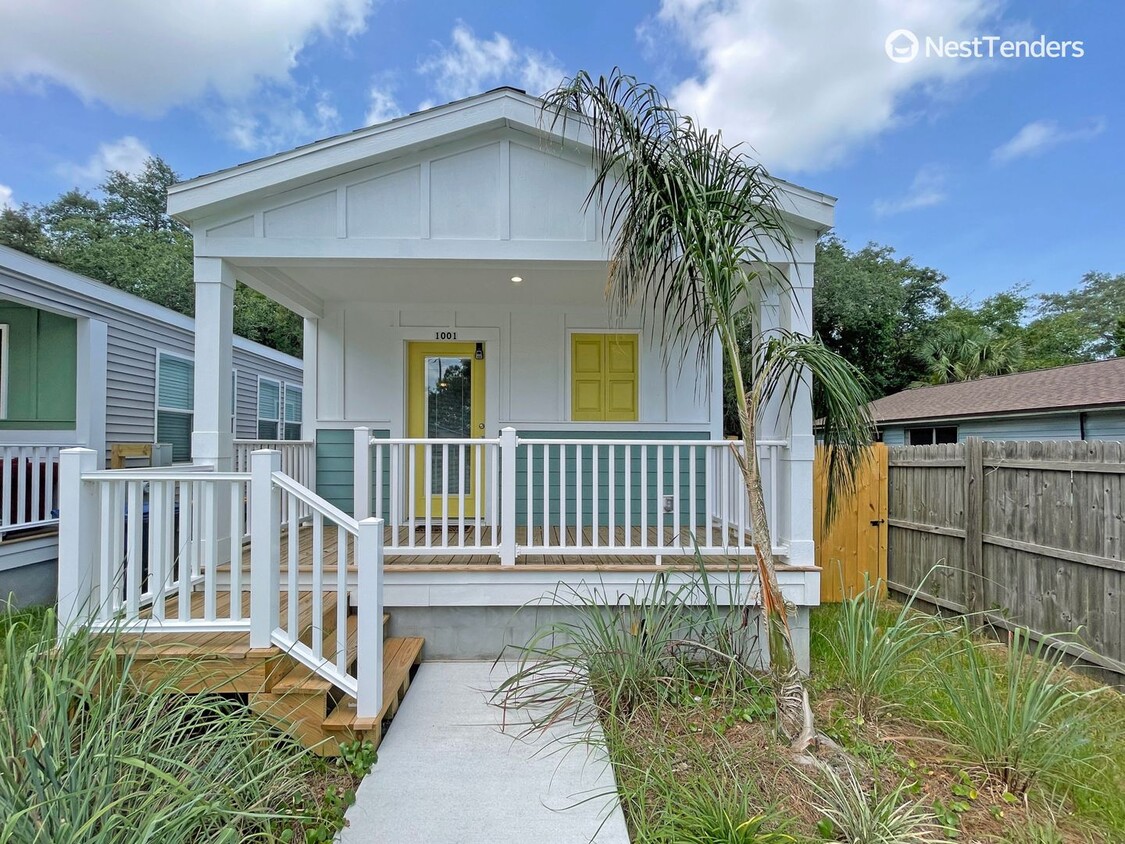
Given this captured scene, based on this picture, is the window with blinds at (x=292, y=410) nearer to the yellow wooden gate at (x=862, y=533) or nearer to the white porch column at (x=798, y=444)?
the white porch column at (x=798, y=444)

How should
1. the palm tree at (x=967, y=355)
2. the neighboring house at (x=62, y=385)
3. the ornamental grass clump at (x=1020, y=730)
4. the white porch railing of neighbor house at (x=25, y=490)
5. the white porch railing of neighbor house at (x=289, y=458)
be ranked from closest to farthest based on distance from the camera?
the ornamental grass clump at (x=1020, y=730), the white porch railing of neighbor house at (x=25, y=490), the white porch railing of neighbor house at (x=289, y=458), the neighboring house at (x=62, y=385), the palm tree at (x=967, y=355)

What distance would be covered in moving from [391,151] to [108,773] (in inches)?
144

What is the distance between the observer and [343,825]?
79.0 inches

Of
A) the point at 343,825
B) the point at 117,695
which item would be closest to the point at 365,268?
the point at 117,695

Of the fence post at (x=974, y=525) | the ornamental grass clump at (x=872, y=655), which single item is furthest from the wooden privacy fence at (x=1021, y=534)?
the ornamental grass clump at (x=872, y=655)

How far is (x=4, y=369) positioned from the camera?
5.70 m

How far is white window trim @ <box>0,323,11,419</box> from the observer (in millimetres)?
5648

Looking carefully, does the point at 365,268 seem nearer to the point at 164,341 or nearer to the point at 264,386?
the point at 164,341

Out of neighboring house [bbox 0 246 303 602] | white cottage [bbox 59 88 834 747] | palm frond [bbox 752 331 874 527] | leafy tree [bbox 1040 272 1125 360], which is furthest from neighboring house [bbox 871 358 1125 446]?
leafy tree [bbox 1040 272 1125 360]

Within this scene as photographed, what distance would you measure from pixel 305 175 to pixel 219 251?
817 millimetres

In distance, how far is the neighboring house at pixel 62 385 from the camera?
14.8 feet

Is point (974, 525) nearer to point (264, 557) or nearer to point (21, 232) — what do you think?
point (264, 557)

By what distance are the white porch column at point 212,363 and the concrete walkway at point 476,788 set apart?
2259mm

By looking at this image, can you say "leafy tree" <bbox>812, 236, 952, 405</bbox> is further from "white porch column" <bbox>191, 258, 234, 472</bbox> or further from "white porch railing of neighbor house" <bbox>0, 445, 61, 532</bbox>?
"white porch railing of neighbor house" <bbox>0, 445, 61, 532</bbox>
